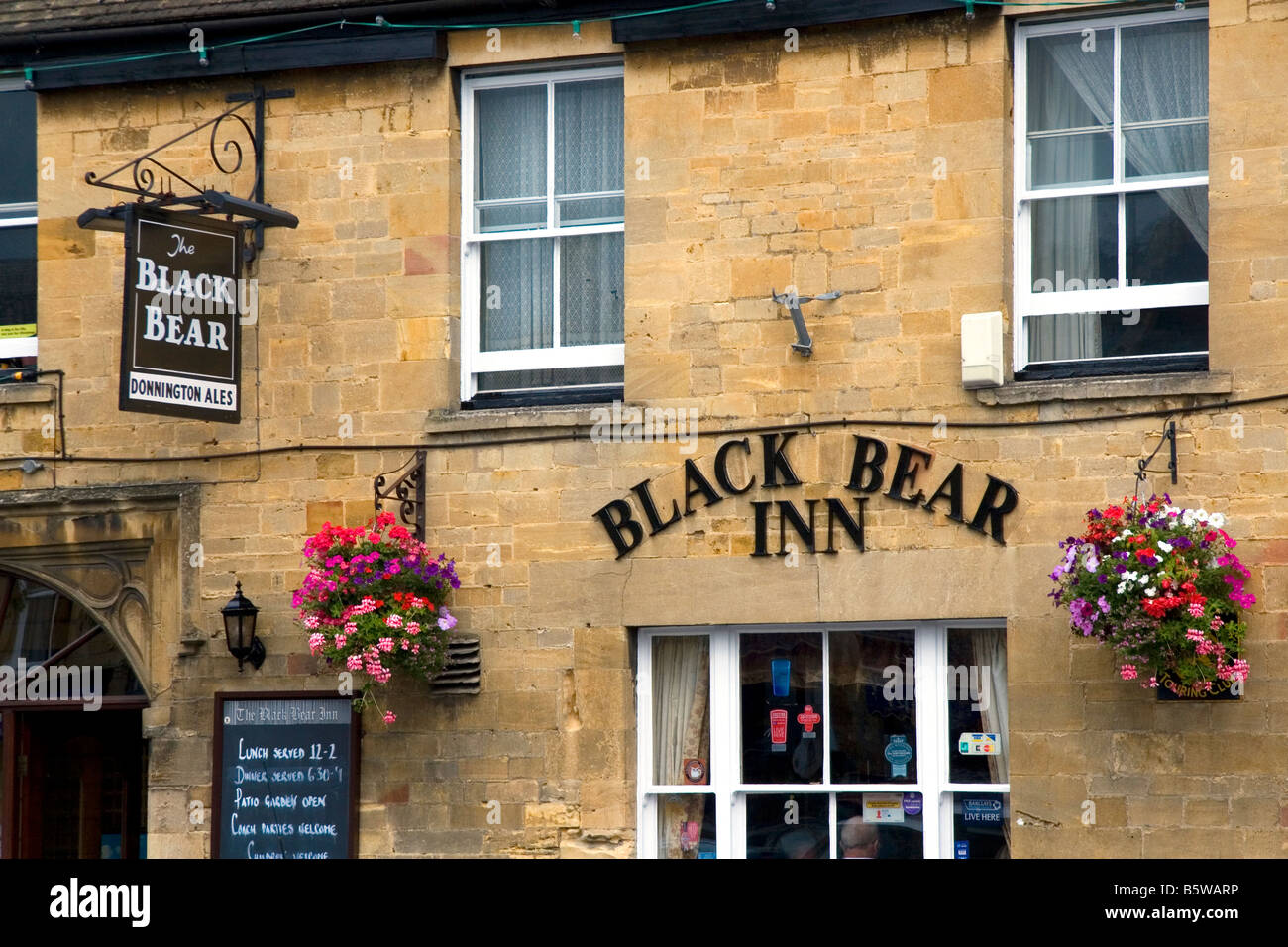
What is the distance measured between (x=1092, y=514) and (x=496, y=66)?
464cm

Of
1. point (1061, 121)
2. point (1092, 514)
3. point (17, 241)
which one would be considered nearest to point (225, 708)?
point (17, 241)

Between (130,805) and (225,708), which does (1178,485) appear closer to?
(225,708)

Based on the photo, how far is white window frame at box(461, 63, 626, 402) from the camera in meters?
11.4

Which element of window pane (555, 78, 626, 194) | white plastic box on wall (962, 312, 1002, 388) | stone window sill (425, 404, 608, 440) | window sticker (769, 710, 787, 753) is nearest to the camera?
white plastic box on wall (962, 312, 1002, 388)

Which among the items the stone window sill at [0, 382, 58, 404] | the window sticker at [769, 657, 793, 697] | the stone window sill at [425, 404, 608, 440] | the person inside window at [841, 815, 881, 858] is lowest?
the person inside window at [841, 815, 881, 858]

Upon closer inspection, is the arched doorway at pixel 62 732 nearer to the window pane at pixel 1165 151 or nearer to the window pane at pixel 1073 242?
the window pane at pixel 1073 242

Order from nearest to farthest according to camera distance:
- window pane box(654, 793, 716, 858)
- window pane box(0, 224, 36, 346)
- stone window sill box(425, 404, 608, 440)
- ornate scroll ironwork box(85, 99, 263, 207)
Result: 1. window pane box(654, 793, 716, 858)
2. stone window sill box(425, 404, 608, 440)
3. ornate scroll ironwork box(85, 99, 263, 207)
4. window pane box(0, 224, 36, 346)

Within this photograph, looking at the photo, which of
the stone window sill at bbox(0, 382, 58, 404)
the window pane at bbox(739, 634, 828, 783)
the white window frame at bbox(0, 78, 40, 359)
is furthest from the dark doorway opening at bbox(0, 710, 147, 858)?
the window pane at bbox(739, 634, 828, 783)

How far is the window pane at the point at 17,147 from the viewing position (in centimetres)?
1247

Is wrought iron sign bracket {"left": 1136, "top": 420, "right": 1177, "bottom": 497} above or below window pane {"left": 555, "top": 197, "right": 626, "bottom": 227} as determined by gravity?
below

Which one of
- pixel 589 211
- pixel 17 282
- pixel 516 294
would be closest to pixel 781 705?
pixel 516 294

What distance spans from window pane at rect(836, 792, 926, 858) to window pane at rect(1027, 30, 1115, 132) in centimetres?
391

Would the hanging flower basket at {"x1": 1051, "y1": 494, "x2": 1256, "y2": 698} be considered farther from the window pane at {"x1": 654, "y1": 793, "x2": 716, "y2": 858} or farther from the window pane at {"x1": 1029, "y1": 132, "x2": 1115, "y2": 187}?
the window pane at {"x1": 654, "y1": 793, "x2": 716, "y2": 858}

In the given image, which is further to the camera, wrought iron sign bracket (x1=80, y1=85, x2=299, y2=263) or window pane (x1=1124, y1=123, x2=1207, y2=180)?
wrought iron sign bracket (x1=80, y1=85, x2=299, y2=263)
